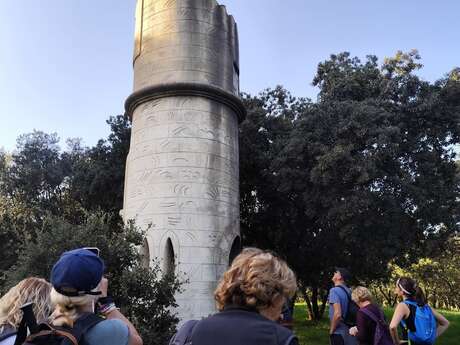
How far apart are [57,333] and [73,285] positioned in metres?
0.30

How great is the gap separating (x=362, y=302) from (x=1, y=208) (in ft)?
87.5

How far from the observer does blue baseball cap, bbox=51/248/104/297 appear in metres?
2.69

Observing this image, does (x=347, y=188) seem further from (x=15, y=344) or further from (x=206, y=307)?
(x=15, y=344)

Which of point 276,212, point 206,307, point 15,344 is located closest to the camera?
point 15,344

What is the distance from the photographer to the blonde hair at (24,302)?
289 cm

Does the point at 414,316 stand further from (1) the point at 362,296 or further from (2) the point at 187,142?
(2) the point at 187,142

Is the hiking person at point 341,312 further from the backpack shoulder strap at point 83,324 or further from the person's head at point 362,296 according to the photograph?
the backpack shoulder strap at point 83,324

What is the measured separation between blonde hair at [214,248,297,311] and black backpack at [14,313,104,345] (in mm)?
755

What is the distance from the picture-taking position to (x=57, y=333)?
97.0 inches

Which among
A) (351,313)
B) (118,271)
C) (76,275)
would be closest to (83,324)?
(76,275)

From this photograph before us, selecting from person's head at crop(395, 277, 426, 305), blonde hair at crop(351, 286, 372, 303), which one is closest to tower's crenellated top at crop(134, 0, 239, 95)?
blonde hair at crop(351, 286, 372, 303)

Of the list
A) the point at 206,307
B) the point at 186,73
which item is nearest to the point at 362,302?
the point at 206,307

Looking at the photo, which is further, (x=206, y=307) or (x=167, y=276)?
(x=206, y=307)

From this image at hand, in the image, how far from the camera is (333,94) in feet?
62.4
